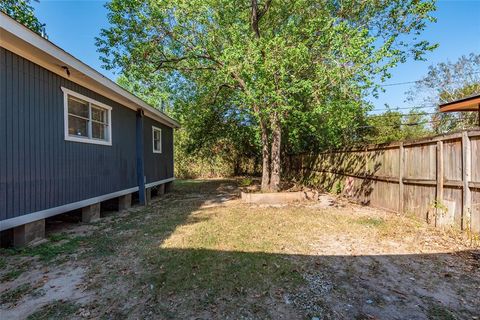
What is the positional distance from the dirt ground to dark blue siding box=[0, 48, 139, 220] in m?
0.78

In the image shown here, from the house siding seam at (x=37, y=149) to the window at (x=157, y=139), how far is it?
11.8ft

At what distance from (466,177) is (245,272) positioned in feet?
13.4

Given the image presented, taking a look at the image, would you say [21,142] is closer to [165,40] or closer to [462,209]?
[165,40]

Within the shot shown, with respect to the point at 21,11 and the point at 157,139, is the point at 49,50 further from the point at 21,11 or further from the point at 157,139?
the point at 21,11

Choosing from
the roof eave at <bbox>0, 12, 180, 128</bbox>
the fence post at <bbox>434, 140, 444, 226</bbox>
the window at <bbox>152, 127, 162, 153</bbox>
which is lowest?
the fence post at <bbox>434, 140, 444, 226</bbox>

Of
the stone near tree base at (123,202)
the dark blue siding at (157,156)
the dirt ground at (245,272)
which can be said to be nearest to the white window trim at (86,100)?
the stone near tree base at (123,202)

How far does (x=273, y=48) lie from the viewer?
6602 mm

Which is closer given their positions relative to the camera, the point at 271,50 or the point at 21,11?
the point at 271,50

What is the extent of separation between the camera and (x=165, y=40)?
8805 millimetres

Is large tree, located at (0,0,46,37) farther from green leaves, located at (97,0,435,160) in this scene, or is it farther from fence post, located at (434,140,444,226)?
fence post, located at (434,140,444,226)

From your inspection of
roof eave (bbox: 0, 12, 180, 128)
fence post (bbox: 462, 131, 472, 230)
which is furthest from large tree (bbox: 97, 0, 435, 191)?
roof eave (bbox: 0, 12, 180, 128)

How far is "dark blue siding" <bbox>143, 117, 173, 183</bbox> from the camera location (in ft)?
29.4

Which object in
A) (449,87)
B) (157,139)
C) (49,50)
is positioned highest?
(449,87)

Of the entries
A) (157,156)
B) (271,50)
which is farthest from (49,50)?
(157,156)
